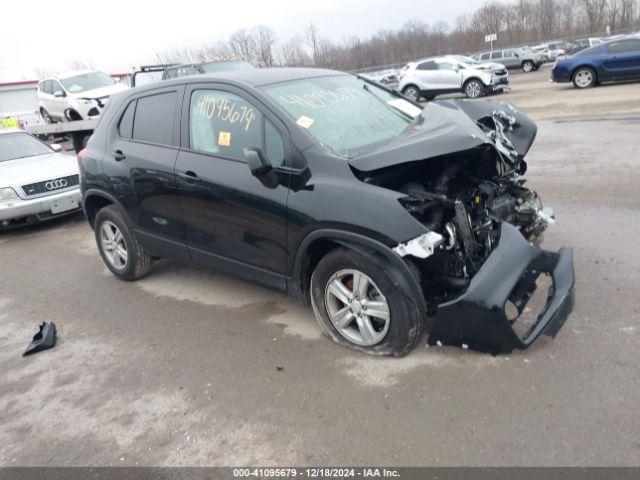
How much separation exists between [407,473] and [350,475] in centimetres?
29

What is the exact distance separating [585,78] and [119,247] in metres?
17.8

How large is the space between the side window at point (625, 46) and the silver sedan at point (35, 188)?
1701 centimetres

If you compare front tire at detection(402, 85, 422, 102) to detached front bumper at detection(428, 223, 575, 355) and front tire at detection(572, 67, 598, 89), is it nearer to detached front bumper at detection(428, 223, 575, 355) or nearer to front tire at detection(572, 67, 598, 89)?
front tire at detection(572, 67, 598, 89)

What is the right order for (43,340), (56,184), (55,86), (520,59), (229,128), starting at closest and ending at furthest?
(229,128), (43,340), (56,184), (55,86), (520,59)

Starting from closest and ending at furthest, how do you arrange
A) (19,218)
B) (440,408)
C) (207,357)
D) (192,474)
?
(192,474), (440,408), (207,357), (19,218)

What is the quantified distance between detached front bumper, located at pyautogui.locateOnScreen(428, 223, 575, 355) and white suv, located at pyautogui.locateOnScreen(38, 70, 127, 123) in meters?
13.9

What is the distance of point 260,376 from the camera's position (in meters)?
3.47

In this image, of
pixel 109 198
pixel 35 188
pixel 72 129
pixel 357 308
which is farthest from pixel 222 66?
pixel 357 308

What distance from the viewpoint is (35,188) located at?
7.66m

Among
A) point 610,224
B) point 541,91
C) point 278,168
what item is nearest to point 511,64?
point 541,91

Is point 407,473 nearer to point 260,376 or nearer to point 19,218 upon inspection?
point 260,376

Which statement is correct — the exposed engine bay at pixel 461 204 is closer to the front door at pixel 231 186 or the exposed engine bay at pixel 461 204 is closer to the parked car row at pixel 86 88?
the front door at pixel 231 186

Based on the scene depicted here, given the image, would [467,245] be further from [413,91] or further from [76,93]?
[413,91]

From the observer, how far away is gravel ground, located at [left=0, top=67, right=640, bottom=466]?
2707mm
